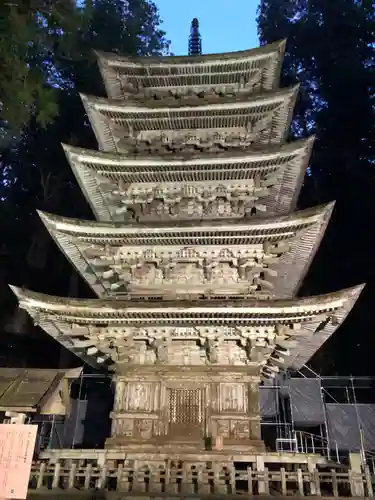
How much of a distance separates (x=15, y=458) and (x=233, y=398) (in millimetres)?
4364

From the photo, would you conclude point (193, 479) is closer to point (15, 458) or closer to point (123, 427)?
point (123, 427)

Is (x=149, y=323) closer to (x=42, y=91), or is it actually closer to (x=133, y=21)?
(x=42, y=91)

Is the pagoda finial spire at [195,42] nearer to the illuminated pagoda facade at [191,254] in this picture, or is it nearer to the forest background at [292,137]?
the forest background at [292,137]

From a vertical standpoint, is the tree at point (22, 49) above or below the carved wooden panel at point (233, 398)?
above

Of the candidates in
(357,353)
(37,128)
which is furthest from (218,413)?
(37,128)

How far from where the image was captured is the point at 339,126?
2642 centimetres

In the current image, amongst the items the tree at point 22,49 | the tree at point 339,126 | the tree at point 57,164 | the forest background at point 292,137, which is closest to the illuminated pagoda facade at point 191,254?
the tree at point 22,49

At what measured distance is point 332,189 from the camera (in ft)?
83.3

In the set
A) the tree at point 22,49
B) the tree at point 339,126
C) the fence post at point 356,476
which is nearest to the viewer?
the fence post at point 356,476

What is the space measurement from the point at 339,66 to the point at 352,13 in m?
4.20

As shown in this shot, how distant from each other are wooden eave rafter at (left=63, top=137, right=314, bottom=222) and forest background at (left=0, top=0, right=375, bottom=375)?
9225 millimetres

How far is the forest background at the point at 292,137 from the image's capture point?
20.7 meters

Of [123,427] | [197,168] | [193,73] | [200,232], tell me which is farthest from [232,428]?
[193,73]

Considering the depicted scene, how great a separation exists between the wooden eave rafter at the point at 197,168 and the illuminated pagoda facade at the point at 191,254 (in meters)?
0.04
